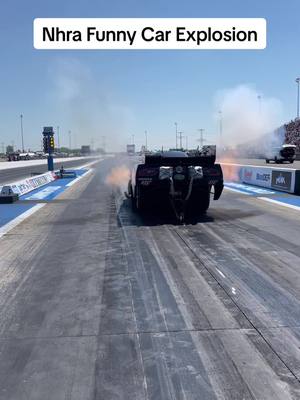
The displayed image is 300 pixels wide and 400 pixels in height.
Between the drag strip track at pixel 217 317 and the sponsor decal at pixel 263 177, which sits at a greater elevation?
the sponsor decal at pixel 263 177

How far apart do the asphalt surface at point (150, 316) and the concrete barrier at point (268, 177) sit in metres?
9.45

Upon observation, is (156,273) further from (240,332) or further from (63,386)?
(63,386)

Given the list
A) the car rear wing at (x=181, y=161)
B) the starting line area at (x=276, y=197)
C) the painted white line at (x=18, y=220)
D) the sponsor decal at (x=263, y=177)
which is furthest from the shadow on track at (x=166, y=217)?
the sponsor decal at (x=263, y=177)

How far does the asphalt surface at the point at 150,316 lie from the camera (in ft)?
11.8

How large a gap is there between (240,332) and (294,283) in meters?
2.03

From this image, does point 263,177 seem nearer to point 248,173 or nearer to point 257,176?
point 257,176

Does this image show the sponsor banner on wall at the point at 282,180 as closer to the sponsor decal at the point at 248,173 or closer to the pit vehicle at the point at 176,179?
the sponsor decal at the point at 248,173

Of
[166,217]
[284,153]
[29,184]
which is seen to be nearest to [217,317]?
[166,217]

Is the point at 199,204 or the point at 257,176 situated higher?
the point at 257,176

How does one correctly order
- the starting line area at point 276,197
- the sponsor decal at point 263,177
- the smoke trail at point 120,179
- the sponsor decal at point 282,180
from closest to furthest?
1. the starting line area at point 276,197
2. the sponsor decal at point 282,180
3. the sponsor decal at point 263,177
4. the smoke trail at point 120,179

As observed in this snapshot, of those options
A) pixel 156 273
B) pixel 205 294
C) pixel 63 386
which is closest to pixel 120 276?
pixel 156 273

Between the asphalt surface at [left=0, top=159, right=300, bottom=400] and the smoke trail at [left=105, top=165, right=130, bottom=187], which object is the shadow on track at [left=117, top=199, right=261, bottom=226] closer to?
the asphalt surface at [left=0, top=159, right=300, bottom=400]

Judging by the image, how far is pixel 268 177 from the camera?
71.9 feet

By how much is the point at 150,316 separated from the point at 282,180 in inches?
645
